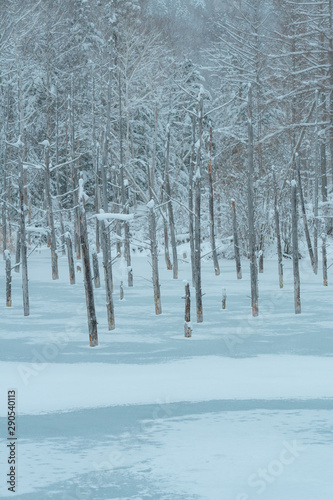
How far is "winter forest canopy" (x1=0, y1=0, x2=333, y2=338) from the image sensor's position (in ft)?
102

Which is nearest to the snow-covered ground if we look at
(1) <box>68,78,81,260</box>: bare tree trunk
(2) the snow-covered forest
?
(2) the snow-covered forest

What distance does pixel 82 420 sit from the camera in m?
10.0

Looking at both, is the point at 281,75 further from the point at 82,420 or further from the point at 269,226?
the point at 82,420

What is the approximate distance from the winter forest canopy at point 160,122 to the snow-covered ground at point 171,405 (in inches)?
394

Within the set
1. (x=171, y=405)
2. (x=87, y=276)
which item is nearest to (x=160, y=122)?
(x=87, y=276)

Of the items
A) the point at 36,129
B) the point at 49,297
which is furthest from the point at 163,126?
the point at 49,297

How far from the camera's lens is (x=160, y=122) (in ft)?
145

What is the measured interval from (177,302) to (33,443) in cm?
1427

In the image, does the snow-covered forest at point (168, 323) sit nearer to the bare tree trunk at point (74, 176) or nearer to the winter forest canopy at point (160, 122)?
the winter forest canopy at point (160, 122)

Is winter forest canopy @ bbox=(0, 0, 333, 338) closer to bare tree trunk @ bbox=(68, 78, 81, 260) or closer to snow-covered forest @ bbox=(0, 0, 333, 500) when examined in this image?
bare tree trunk @ bbox=(68, 78, 81, 260)

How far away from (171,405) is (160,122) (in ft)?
115

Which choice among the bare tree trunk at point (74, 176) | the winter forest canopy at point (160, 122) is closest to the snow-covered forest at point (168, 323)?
the winter forest canopy at point (160, 122)

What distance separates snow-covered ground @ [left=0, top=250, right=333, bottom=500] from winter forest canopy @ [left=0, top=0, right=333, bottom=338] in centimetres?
1002

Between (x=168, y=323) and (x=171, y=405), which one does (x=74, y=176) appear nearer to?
(x=168, y=323)
